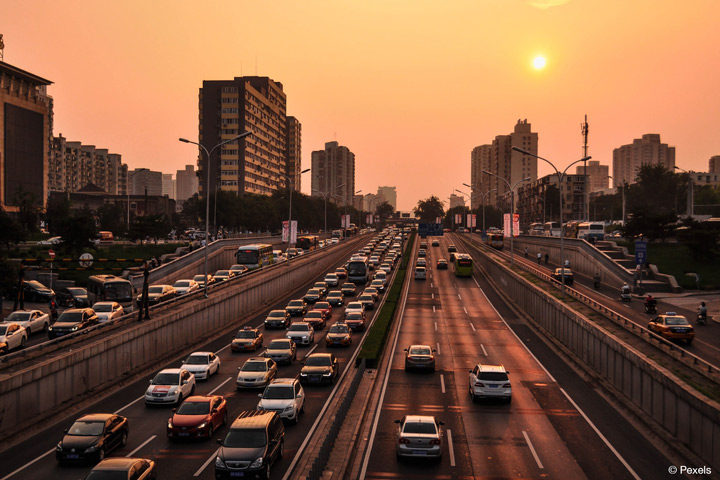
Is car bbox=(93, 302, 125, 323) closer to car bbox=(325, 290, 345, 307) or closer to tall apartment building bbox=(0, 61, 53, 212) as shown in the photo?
car bbox=(325, 290, 345, 307)

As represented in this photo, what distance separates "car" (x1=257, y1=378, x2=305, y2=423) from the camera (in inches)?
901

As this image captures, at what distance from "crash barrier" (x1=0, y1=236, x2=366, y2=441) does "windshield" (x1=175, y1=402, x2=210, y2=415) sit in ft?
20.8

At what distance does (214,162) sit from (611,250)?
122522 mm

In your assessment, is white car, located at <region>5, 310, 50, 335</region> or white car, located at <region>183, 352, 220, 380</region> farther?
white car, located at <region>5, 310, 50, 335</region>

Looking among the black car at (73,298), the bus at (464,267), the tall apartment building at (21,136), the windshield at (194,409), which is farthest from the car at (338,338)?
the tall apartment building at (21,136)

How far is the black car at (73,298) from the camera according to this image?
51.7 m

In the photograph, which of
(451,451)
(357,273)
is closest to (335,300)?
(357,273)

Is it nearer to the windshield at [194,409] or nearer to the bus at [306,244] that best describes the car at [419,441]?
the windshield at [194,409]

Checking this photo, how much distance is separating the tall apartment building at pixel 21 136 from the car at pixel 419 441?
111 meters

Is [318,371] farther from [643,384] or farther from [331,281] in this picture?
[331,281]

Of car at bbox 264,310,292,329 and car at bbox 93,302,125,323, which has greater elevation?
car at bbox 93,302,125,323

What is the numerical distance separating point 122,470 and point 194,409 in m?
6.40

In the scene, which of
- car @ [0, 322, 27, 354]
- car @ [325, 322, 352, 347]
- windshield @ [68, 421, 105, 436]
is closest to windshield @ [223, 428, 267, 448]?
windshield @ [68, 421, 105, 436]

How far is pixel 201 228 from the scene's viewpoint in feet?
547
